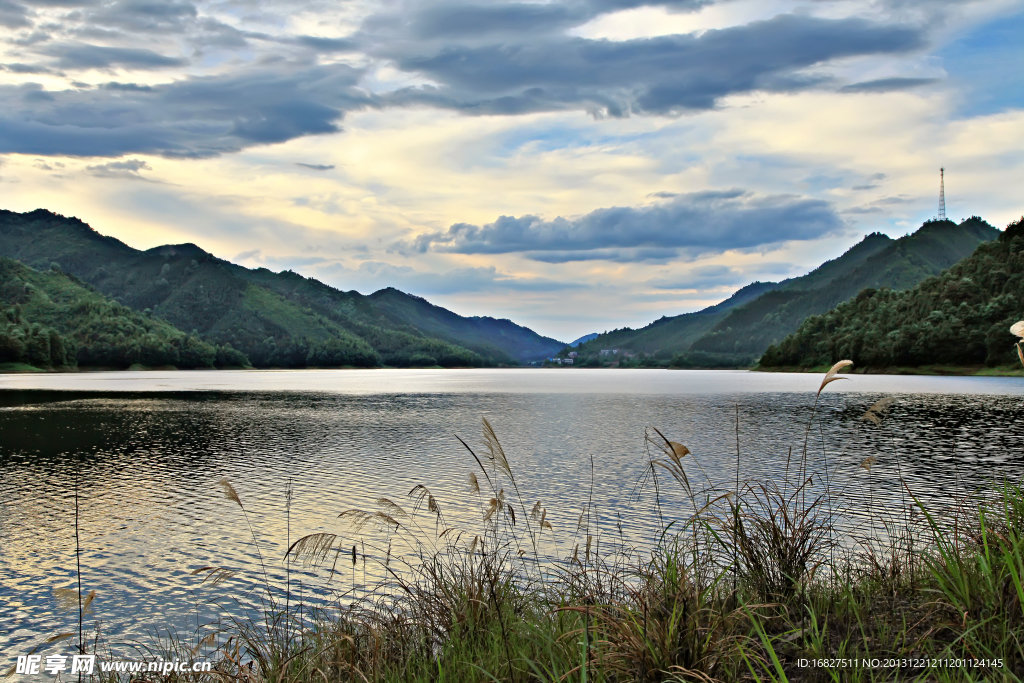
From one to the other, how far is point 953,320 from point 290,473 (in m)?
168

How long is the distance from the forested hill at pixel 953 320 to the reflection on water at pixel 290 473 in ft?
327

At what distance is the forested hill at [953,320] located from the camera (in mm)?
150125

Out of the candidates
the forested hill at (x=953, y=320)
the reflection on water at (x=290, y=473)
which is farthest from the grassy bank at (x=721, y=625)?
the forested hill at (x=953, y=320)

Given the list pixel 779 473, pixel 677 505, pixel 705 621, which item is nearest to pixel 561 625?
pixel 705 621

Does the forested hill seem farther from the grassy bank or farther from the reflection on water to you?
the grassy bank

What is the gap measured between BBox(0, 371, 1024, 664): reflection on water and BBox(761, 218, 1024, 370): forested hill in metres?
99.7

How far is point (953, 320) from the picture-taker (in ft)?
505

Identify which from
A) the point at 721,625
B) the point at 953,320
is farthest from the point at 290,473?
the point at 953,320

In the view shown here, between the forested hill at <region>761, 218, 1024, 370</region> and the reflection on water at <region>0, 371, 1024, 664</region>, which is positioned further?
the forested hill at <region>761, 218, 1024, 370</region>

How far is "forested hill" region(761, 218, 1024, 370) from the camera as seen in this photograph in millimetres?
Answer: 150125

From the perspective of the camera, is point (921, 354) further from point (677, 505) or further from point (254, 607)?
point (254, 607)

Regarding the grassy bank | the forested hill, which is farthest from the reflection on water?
the forested hill

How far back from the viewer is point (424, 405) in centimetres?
8688

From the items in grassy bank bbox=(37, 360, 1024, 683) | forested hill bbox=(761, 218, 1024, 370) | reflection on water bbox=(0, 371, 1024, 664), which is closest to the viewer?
grassy bank bbox=(37, 360, 1024, 683)
